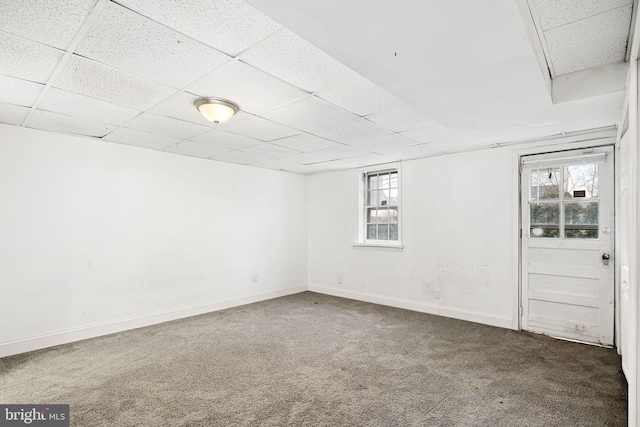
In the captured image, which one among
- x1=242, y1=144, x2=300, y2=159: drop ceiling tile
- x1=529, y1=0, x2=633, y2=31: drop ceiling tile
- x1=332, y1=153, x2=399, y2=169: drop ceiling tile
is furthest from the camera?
x1=332, y1=153, x2=399, y2=169: drop ceiling tile

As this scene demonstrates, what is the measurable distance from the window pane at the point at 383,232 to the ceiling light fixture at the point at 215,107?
3511 millimetres

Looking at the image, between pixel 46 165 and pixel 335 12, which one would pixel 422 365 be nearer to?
pixel 335 12

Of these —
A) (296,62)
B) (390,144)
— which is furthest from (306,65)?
(390,144)

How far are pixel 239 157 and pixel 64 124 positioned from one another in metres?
2.11

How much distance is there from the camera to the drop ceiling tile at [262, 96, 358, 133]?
2816 millimetres

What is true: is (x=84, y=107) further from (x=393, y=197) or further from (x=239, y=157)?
(x=393, y=197)

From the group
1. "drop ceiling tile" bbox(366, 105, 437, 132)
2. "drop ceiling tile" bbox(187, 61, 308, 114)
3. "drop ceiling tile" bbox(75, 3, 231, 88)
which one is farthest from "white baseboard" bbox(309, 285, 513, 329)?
"drop ceiling tile" bbox(75, 3, 231, 88)

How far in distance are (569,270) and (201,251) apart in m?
4.83

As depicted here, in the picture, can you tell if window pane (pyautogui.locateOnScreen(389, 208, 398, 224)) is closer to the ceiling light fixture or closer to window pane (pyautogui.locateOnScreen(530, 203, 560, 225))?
window pane (pyautogui.locateOnScreen(530, 203, 560, 225))

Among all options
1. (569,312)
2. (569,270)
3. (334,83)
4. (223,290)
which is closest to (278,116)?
(334,83)

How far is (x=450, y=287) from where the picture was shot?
4605 mm

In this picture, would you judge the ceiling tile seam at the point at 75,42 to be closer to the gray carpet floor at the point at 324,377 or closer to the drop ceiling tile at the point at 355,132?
the drop ceiling tile at the point at 355,132

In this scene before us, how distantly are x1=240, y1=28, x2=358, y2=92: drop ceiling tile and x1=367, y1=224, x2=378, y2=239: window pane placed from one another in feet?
11.8

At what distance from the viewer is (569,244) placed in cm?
373
